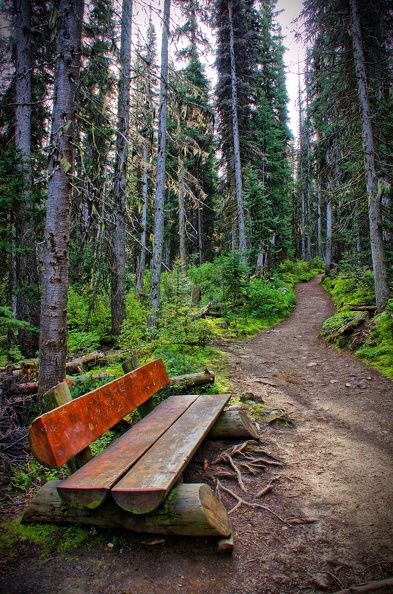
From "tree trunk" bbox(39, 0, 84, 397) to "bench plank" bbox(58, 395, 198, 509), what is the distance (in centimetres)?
185

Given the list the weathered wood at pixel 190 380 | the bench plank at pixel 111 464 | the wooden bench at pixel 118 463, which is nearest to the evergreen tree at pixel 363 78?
the weathered wood at pixel 190 380

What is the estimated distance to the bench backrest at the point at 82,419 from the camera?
238cm

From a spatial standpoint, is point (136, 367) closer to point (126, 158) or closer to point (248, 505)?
point (248, 505)

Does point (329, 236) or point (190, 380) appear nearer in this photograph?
point (190, 380)

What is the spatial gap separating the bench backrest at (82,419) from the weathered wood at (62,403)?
0.22m

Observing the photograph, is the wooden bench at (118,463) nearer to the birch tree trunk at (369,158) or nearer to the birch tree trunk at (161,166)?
the birch tree trunk at (161,166)

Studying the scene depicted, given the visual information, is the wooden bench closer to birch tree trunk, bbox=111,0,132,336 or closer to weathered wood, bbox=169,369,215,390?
weathered wood, bbox=169,369,215,390

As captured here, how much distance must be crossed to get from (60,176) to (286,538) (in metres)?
4.82

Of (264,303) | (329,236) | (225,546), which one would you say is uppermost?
(329,236)

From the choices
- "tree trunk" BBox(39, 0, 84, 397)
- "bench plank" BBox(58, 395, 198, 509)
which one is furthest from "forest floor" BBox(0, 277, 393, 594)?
"tree trunk" BBox(39, 0, 84, 397)

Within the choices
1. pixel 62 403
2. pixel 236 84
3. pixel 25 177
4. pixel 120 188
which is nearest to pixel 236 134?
pixel 236 84

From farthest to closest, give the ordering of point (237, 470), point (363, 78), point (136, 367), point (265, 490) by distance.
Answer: point (363, 78) → point (136, 367) → point (237, 470) → point (265, 490)

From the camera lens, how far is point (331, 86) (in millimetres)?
12328

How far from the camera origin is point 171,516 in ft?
7.79
